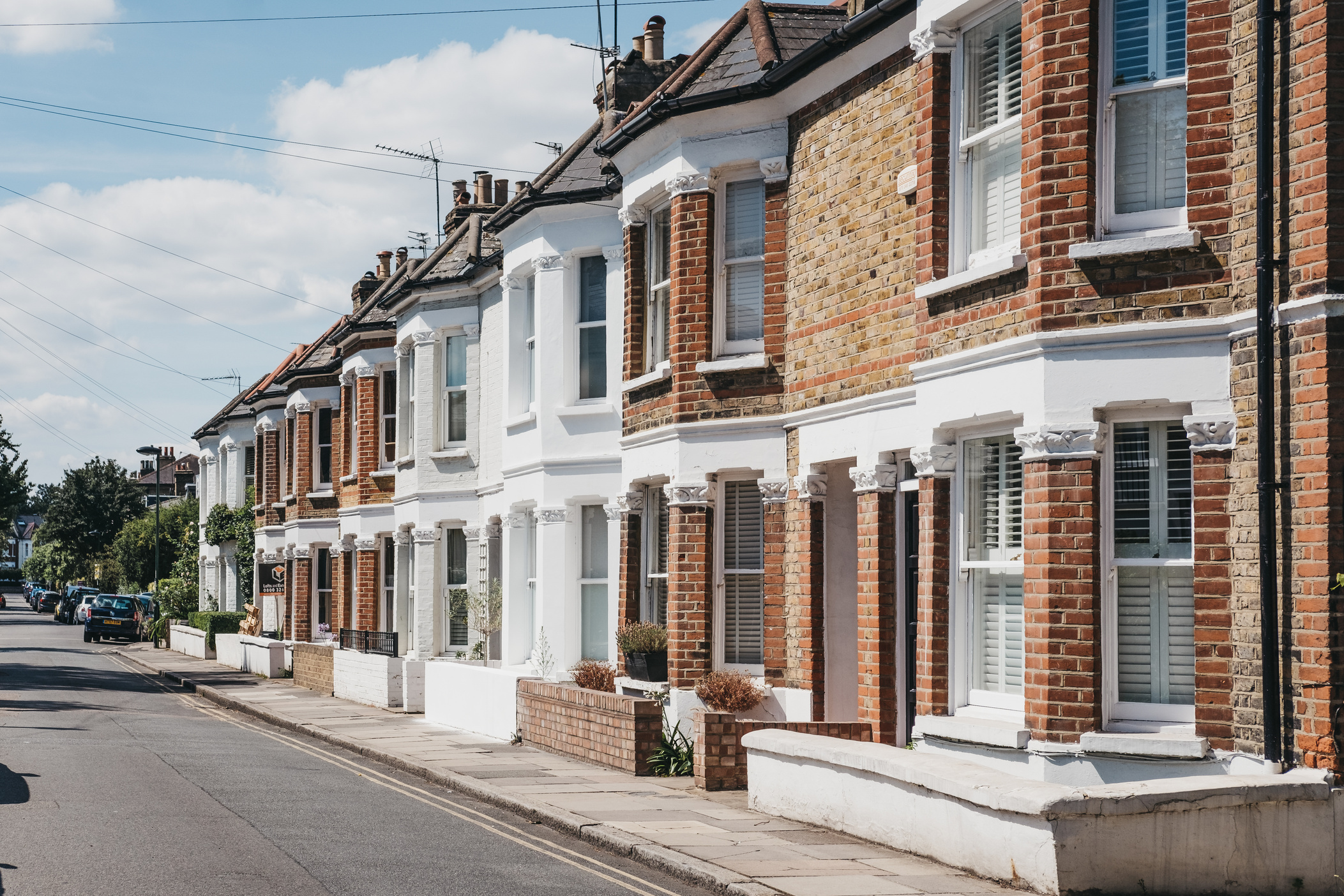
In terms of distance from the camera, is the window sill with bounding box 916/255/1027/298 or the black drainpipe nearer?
the black drainpipe

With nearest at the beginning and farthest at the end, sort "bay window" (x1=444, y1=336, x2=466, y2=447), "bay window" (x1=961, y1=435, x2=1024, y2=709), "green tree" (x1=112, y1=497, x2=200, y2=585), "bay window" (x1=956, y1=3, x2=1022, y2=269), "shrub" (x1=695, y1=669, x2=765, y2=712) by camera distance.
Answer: "bay window" (x1=961, y1=435, x2=1024, y2=709) → "bay window" (x1=956, y1=3, x2=1022, y2=269) → "shrub" (x1=695, y1=669, x2=765, y2=712) → "bay window" (x1=444, y1=336, x2=466, y2=447) → "green tree" (x1=112, y1=497, x2=200, y2=585)

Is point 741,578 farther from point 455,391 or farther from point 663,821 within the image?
point 455,391

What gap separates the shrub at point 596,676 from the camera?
695 inches

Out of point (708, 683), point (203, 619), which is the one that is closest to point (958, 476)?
point (708, 683)

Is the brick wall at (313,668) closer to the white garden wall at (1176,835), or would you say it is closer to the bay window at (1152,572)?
the bay window at (1152,572)

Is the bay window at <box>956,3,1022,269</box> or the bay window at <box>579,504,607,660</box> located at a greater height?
the bay window at <box>956,3,1022,269</box>

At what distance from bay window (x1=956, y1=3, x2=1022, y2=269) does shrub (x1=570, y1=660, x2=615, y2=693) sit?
8.06 meters

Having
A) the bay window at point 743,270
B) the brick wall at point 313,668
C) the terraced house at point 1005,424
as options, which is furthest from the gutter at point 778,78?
the brick wall at point 313,668

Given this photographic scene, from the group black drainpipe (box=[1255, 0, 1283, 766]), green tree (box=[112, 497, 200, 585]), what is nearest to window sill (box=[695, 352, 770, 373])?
black drainpipe (box=[1255, 0, 1283, 766])

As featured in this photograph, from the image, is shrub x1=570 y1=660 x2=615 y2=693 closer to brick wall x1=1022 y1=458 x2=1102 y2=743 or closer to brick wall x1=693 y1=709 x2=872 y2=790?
brick wall x1=693 y1=709 x2=872 y2=790

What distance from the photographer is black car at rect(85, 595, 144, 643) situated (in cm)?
5500

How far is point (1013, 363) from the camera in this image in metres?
10.4

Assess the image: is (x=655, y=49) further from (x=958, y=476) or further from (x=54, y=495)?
(x=54, y=495)

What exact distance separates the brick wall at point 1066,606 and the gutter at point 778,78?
458cm
